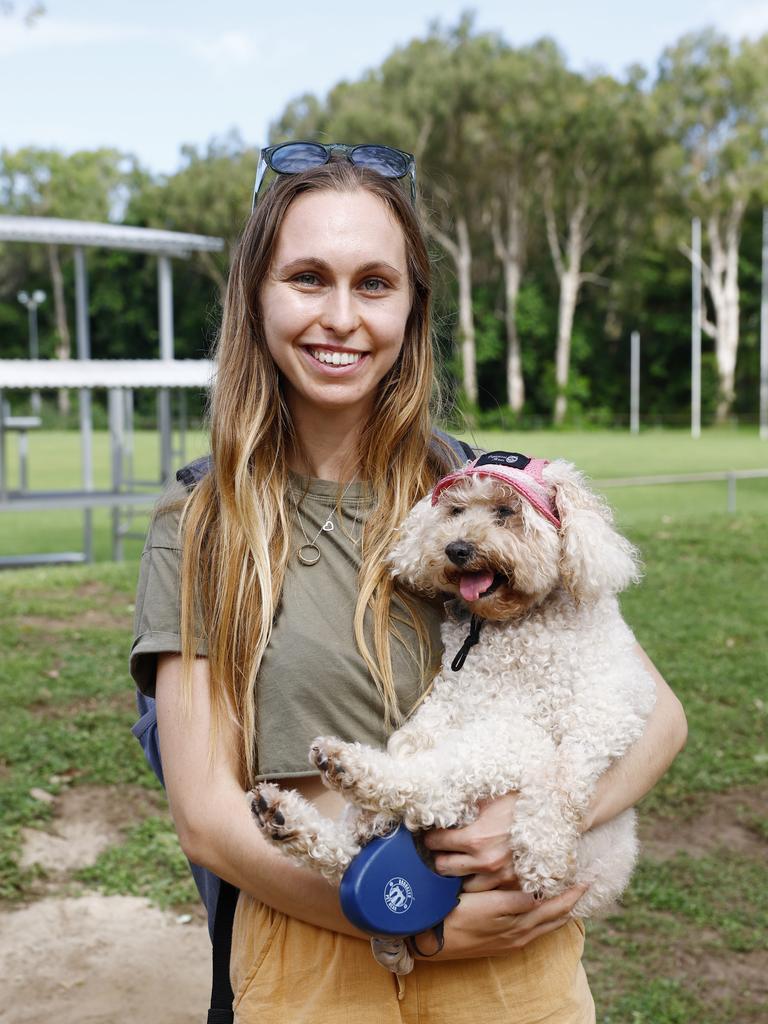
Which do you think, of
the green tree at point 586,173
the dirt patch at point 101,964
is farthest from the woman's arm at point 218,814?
the green tree at point 586,173

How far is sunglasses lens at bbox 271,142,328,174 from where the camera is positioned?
2.15 metres

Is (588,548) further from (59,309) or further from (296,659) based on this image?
(59,309)

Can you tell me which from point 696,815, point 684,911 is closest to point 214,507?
point 684,911

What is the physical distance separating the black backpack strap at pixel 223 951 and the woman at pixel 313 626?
0.02m

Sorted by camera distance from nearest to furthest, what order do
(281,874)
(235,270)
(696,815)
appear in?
(281,874) < (235,270) < (696,815)

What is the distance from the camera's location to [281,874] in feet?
6.08

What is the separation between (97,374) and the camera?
12062 mm

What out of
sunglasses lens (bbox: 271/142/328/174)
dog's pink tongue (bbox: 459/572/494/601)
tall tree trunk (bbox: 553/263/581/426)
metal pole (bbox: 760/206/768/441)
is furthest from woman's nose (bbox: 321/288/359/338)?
tall tree trunk (bbox: 553/263/581/426)

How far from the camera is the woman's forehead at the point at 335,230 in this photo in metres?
2.03

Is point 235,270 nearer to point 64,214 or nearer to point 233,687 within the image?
point 233,687

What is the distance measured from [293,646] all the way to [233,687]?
0.44 ft

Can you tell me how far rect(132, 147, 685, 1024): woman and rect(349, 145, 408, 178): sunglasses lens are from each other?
0.11 ft

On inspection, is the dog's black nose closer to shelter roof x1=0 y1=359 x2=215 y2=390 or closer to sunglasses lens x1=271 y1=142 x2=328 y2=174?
sunglasses lens x1=271 y1=142 x2=328 y2=174

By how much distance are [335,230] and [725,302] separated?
45.5 metres
